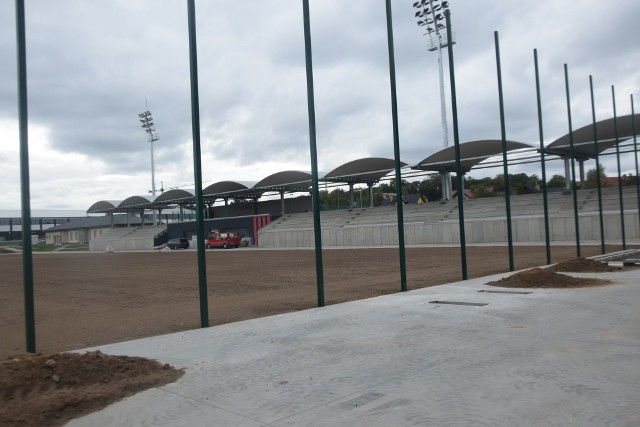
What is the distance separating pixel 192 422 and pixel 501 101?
15.8 m

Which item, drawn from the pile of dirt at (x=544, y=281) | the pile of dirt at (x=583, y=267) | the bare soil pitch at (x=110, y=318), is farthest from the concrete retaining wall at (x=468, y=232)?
the pile of dirt at (x=544, y=281)

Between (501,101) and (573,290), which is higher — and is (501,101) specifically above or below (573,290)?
above

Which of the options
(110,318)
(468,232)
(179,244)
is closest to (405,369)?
(110,318)

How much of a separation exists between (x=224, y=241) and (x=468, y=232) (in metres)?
33.8

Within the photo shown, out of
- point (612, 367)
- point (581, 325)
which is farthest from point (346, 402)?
point (581, 325)

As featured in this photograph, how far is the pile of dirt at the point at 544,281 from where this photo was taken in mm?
12883

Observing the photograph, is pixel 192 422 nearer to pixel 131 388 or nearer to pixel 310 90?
pixel 131 388

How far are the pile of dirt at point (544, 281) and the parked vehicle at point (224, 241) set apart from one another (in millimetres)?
56375

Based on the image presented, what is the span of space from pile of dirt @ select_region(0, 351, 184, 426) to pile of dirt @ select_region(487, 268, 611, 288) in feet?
31.3

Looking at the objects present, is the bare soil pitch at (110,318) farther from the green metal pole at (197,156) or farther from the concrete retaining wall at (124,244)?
the concrete retaining wall at (124,244)

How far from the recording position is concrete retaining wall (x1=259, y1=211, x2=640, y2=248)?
3762 cm

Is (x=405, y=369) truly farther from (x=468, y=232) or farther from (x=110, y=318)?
(x=468, y=232)

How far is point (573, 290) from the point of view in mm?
12102

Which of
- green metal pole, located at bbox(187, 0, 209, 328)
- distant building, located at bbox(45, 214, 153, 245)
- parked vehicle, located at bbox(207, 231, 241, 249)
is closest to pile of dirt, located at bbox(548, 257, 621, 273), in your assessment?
green metal pole, located at bbox(187, 0, 209, 328)
